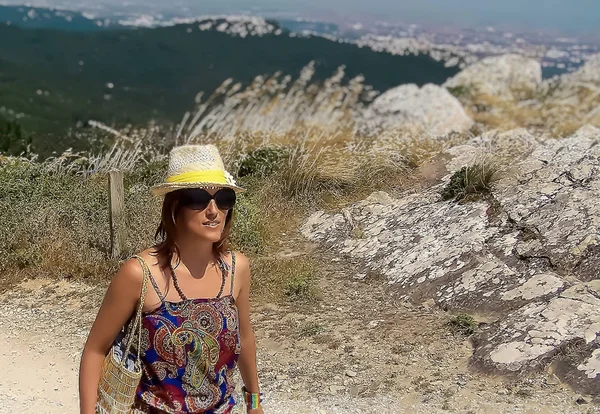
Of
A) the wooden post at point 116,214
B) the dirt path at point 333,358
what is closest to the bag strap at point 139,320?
the dirt path at point 333,358

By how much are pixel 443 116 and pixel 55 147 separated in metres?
12.2

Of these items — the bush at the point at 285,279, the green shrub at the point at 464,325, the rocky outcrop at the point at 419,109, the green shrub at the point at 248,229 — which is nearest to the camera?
the green shrub at the point at 464,325

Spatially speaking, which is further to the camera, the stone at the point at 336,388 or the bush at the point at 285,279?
Answer: the bush at the point at 285,279

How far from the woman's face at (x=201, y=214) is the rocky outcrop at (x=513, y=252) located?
105 inches

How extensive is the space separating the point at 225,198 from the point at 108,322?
501mm

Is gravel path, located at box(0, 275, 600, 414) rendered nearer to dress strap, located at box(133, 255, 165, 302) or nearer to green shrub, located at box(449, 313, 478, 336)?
green shrub, located at box(449, 313, 478, 336)

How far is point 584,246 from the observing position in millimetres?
5141

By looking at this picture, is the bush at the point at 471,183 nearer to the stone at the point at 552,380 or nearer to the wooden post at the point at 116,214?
the stone at the point at 552,380

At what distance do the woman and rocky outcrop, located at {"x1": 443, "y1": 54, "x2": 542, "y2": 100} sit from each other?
26869 millimetres

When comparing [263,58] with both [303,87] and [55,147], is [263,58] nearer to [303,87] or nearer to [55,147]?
[303,87]

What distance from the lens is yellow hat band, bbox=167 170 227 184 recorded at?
1.89 m

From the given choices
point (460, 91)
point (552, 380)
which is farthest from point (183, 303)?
point (460, 91)

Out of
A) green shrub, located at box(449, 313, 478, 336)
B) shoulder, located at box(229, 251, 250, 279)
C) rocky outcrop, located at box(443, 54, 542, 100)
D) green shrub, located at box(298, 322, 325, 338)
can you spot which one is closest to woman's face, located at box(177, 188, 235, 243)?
shoulder, located at box(229, 251, 250, 279)

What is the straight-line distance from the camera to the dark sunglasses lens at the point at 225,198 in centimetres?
192
